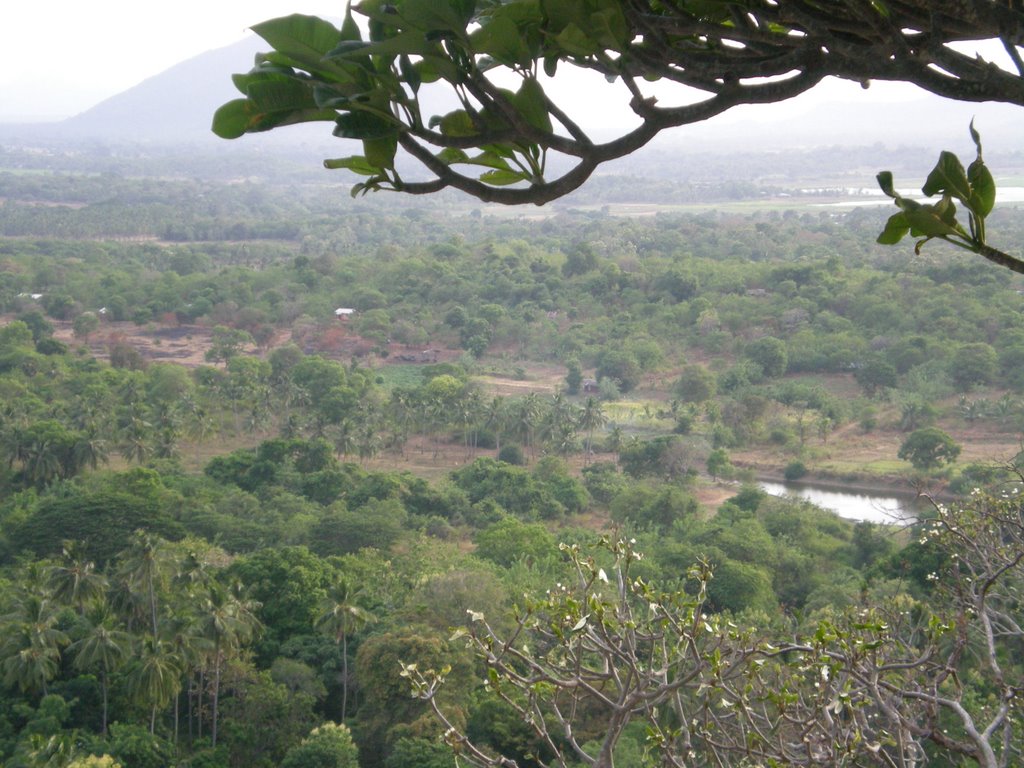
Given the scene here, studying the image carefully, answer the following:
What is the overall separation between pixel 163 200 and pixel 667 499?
6958 centimetres

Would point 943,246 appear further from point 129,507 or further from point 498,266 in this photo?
point 129,507

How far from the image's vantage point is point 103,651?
1063cm

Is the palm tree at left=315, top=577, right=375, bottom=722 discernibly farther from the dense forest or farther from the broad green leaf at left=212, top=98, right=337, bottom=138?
the broad green leaf at left=212, top=98, right=337, bottom=138

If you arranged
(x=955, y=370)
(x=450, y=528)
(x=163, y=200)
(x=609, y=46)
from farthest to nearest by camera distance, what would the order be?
(x=163, y=200) → (x=955, y=370) → (x=450, y=528) → (x=609, y=46)

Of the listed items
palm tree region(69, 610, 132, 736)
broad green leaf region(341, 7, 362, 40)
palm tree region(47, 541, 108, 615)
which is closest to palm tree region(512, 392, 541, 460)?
palm tree region(47, 541, 108, 615)

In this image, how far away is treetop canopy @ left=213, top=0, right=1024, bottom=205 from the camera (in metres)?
1.20

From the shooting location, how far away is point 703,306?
34.8 m

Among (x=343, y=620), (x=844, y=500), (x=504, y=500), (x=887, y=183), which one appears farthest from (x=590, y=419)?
(x=887, y=183)

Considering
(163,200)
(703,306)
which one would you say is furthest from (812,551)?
(163,200)

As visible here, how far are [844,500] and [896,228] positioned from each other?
21793mm

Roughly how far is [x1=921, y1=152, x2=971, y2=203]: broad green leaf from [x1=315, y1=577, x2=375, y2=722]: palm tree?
11.0 m

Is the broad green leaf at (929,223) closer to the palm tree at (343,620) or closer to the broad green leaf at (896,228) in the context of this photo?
the broad green leaf at (896,228)

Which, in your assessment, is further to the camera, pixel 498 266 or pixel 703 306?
pixel 498 266

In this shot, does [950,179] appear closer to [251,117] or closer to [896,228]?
[896,228]
